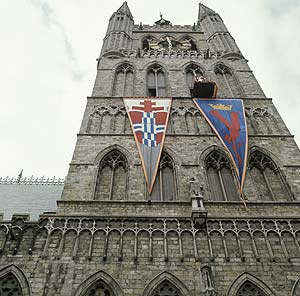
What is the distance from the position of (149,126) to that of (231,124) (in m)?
3.59

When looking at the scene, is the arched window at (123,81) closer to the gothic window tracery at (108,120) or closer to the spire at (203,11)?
the gothic window tracery at (108,120)

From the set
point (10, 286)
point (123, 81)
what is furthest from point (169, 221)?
point (123, 81)

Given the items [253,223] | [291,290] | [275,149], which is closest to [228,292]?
[291,290]

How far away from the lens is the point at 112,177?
12.9 meters

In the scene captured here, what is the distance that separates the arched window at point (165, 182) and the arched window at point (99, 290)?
3.81 m

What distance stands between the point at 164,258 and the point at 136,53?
15.1 metres

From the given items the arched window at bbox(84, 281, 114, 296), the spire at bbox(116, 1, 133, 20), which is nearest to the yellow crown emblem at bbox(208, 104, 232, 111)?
the arched window at bbox(84, 281, 114, 296)

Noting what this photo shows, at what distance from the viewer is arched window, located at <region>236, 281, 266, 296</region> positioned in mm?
9047

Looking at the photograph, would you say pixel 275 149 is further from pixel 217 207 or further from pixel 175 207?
pixel 175 207

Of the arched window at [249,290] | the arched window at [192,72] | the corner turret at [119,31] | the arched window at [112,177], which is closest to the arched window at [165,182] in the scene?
the arched window at [112,177]

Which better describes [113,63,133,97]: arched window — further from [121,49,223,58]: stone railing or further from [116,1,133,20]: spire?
[116,1,133,20]: spire

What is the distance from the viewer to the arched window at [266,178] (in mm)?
12266

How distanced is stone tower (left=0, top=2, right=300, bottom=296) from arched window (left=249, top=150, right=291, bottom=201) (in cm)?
4

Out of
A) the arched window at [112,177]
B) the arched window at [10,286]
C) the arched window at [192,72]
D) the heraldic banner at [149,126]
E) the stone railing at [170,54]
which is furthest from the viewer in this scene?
the stone railing at [170,54]
